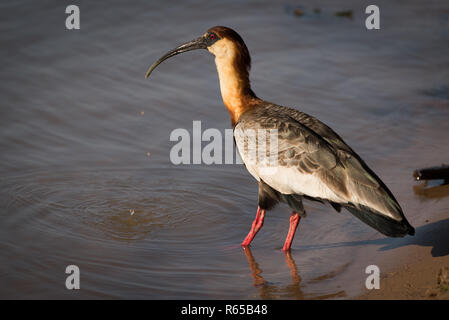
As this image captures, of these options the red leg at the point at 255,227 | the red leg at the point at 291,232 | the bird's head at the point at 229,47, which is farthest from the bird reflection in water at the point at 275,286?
the bird's head at the point at 229,47

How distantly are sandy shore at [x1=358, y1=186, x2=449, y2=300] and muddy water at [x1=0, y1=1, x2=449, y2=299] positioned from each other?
6.6 inches

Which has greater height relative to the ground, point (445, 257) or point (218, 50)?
point (218, 50)

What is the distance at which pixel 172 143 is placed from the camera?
8570 mm

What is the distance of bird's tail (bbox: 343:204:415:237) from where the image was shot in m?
5.58

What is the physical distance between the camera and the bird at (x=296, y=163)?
18.9ft

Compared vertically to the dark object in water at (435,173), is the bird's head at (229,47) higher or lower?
higher

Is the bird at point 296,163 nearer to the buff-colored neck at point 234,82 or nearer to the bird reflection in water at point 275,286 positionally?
the buff-colored neck at point 234,82

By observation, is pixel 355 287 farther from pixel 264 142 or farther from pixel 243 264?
pixel 264 142

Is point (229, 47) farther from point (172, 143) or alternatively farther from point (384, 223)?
point (384, 223)

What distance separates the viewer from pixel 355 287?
17.9ft

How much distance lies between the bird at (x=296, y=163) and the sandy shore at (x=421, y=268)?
306 millimetres

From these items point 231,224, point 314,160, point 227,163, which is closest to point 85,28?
point 227,163
